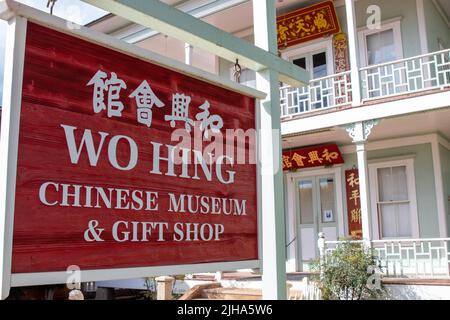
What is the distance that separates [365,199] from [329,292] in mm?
1951

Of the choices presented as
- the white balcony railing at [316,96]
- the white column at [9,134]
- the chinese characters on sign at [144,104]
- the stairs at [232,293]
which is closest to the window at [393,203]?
the white balcony railing at [316,96]

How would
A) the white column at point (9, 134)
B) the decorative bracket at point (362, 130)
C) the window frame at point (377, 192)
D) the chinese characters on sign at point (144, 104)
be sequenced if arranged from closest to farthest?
the white column at point (9, 134)
the chinese characters on sign at point (144, 104)
the decorative bracket at point (362, 130)
the window frame at point (377, 192)

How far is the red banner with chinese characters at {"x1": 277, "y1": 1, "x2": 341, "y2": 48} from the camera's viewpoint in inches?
444

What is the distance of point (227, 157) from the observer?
2168mm

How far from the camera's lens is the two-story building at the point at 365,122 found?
964 centimetres

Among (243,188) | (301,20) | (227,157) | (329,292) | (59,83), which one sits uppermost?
(301,20)

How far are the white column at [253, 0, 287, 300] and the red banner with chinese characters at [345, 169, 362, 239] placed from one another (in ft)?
30.7

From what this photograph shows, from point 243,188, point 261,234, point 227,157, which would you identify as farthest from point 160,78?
point 261,234

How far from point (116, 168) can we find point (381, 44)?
1045cm

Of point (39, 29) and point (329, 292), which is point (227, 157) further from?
point (329, 292)

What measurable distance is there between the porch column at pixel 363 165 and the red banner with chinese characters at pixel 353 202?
1890mm

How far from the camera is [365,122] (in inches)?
379

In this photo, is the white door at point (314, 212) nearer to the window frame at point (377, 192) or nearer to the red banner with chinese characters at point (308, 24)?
the window frame at point (377, 192)

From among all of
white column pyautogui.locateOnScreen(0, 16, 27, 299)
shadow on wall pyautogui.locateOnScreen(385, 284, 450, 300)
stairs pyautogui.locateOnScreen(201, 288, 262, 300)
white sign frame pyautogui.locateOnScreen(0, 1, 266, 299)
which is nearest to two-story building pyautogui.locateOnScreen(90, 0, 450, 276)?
shadow on wall pyautogui.locateOnScreen(385, 284, 450, 300)
